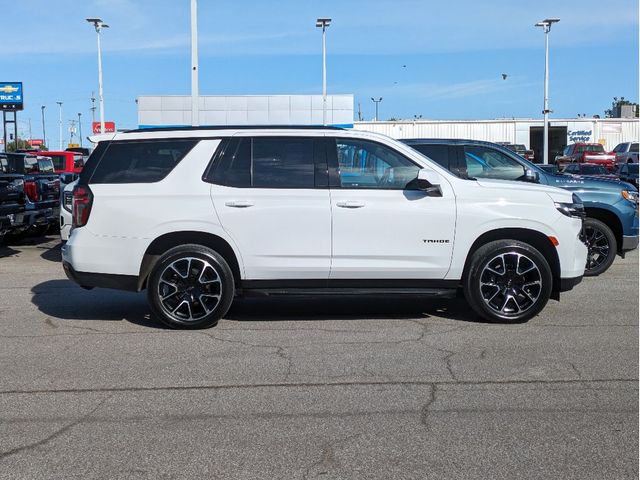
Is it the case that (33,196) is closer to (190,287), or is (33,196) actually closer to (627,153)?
(190,287)

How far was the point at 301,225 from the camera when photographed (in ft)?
24.4

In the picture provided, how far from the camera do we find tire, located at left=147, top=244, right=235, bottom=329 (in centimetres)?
743

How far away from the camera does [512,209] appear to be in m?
7.54

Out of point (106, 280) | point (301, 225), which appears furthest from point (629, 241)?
point (106, 280)

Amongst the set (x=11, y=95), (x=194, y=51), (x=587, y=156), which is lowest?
(x=587, y=156)

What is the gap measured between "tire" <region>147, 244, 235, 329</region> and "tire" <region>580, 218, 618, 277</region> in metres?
5.93

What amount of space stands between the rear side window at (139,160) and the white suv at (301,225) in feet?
0.04

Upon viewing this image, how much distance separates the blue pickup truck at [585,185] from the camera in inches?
422

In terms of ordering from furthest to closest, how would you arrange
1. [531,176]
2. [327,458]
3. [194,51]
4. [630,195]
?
[194,51]
[630,195]
[531,176]
[327,458]

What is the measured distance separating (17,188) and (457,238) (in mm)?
8943

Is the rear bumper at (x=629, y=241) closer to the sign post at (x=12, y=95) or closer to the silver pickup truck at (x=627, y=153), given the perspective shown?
the silver pickup truck at (x=627, y=153)

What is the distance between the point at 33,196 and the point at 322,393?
10.7m

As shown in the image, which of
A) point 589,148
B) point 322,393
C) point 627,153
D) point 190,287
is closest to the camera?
point 322,393

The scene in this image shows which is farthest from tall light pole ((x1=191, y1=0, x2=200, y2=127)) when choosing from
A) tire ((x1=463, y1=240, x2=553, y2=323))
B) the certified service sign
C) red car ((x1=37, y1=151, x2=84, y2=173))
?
the certified service sign
